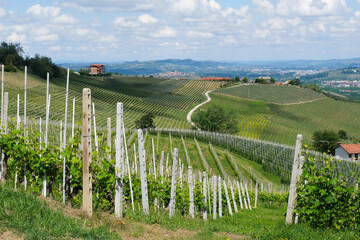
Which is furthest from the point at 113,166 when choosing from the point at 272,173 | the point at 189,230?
the point at 272,173

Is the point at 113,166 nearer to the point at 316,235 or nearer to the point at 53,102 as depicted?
the point at 316,235

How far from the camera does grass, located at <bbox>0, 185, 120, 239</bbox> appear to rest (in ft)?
17.5

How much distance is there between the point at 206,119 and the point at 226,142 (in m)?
17.8

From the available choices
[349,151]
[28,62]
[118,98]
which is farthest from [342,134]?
[28,62]

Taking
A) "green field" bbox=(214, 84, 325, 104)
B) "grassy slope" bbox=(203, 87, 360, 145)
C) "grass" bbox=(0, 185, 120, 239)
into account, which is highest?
"grass" bbox=(0, 185, 120, 239)

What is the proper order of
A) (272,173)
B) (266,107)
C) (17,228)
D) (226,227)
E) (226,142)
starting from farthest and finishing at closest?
(266,107) → (226,142) → (272,173) → (226,227) → (17,228)

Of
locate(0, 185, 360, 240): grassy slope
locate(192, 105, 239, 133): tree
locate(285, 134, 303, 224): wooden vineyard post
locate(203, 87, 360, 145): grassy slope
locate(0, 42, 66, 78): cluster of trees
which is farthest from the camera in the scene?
locate(0, 42, 66, 78): cluster of trees

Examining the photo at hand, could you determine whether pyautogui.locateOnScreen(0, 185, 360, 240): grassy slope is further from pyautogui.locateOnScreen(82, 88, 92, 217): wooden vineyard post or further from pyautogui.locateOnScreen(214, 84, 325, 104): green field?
pyautogui.locateOnScreen(214, 84, 325, 104): green field

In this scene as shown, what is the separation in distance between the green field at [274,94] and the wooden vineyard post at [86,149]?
8783 cm

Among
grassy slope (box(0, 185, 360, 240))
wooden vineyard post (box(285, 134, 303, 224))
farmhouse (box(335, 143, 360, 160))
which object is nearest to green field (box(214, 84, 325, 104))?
farmhouse (box(335, 143, 360, 160))

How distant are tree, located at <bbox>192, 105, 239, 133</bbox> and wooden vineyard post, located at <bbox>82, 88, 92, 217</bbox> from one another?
5270 centimetres

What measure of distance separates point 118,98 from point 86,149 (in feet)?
222

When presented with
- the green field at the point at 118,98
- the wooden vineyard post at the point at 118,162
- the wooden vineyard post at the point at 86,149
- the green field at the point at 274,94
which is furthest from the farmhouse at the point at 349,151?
the wooden vineyard post at the point at 86,149

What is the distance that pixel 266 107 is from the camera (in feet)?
273
